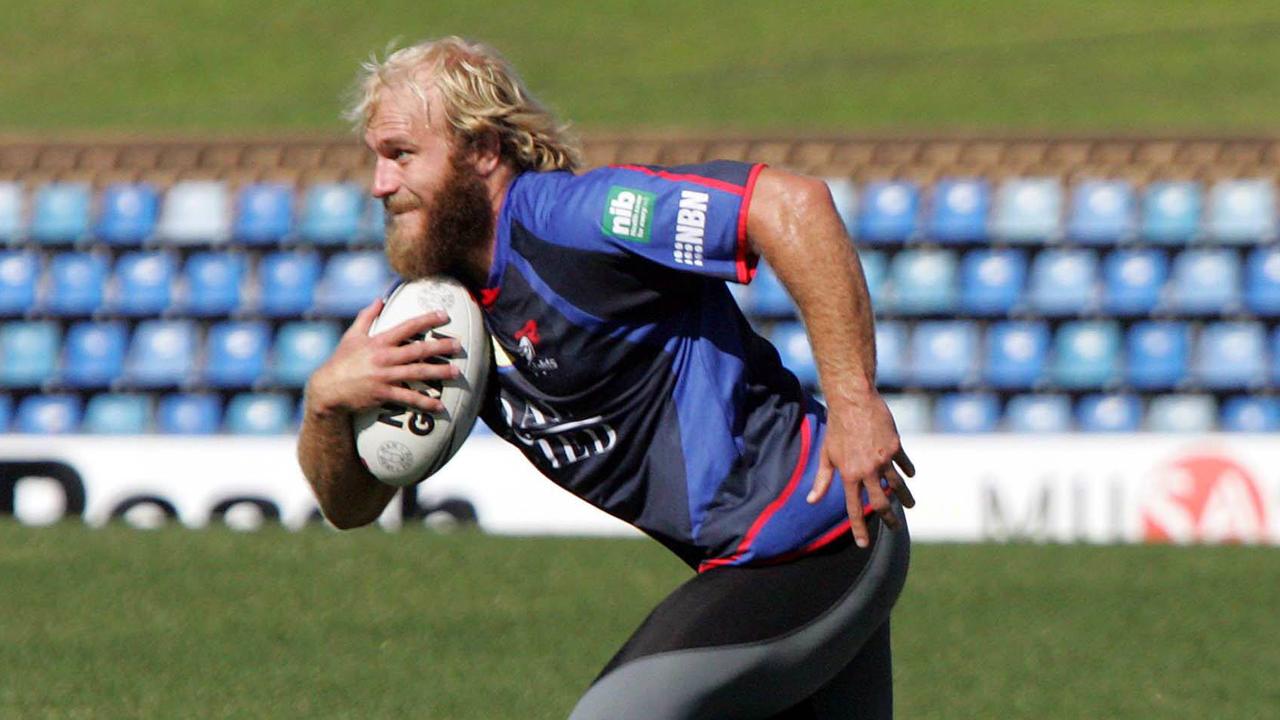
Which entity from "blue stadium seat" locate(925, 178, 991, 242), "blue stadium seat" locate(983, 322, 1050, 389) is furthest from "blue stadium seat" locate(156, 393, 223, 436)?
"blue stadium seat" locate(983, 322, 1050, 389)

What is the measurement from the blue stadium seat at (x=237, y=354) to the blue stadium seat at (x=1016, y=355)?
21.2 ft

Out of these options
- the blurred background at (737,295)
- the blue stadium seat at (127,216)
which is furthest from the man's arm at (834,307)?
the blue stadium seat at (127,216)

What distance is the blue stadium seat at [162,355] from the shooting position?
55.1 ft

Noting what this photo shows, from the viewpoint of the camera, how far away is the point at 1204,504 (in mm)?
12000

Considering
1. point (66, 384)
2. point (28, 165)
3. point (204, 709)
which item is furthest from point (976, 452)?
point (28, 165)

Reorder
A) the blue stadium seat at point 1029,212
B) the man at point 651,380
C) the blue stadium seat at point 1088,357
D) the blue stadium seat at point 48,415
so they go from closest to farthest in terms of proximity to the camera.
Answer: the man at point 651,380, the blue stadium seat at point 1088,357, the blue stadium seat at point 1029,212, the blue stadium seat at point 48,415

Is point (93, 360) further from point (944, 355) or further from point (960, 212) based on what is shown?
point (960, 212)

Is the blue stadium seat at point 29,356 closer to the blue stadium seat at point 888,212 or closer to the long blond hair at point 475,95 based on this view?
the blue stadium seat at point 888,212

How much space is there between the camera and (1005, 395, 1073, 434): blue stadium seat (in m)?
15.6

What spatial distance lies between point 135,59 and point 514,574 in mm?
20626

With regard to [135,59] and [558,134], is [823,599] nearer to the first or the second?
[558,134]

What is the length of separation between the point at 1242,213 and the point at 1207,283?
662mm

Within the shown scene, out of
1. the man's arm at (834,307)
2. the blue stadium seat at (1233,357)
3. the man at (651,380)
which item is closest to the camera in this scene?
the man's arm at (834,307)

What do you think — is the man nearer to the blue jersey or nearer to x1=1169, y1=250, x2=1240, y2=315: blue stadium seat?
the blue jersey
